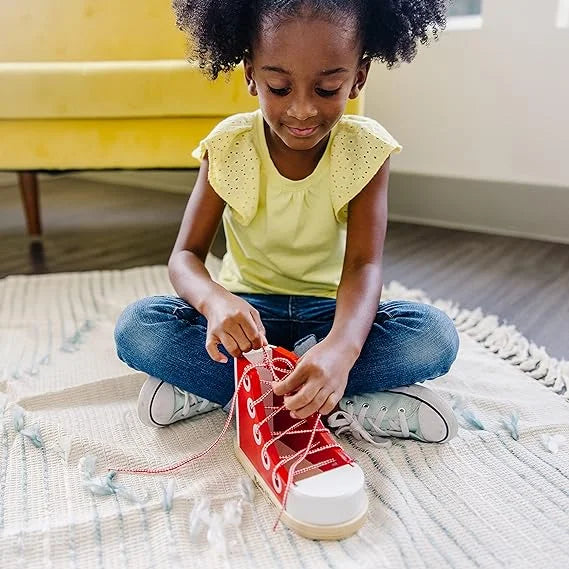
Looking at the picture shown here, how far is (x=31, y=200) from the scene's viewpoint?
1.76 metres

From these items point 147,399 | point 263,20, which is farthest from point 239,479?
point 263,20

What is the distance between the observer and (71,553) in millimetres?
611

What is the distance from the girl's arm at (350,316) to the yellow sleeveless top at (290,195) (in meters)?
0.03

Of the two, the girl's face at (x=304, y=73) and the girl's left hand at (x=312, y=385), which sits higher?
the girl's face at (x=304, y=73)

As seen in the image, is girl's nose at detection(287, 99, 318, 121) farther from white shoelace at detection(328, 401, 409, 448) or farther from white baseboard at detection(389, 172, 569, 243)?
white baseboard at detection(389, 172, 569, 243)

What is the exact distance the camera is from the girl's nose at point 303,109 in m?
0.74

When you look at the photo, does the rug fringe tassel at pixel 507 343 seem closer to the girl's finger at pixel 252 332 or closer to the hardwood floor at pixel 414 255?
the hardwood floor at pixel 414 255

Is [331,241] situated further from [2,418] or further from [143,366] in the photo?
[2,418]

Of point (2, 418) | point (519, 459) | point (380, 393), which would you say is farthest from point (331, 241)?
point (2, 418)

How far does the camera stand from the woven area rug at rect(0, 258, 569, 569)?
0.61m

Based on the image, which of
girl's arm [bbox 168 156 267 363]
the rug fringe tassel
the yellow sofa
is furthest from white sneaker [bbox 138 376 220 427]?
the yellow sofa

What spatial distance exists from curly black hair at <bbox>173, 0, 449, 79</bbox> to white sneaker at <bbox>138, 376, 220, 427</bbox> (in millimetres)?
388

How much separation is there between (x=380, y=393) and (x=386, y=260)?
0.77 metres

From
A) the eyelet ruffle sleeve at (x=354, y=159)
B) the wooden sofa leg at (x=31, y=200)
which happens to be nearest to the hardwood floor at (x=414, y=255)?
the wooden sofa leg at (x=31, y=200)
